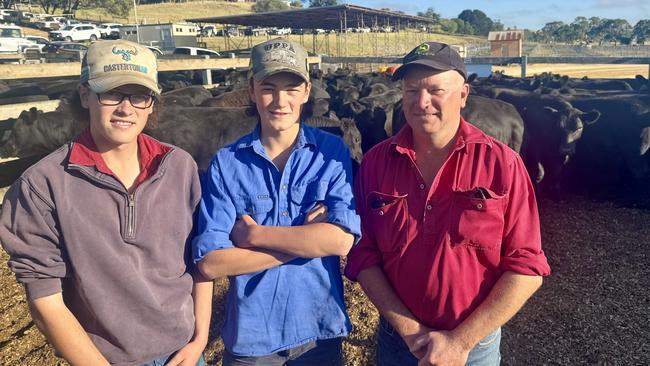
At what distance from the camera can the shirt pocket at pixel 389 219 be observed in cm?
228

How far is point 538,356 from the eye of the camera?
3.90 m

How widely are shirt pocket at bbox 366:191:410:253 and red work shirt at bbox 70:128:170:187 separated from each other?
977mm

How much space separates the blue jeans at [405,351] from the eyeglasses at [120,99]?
1497mm

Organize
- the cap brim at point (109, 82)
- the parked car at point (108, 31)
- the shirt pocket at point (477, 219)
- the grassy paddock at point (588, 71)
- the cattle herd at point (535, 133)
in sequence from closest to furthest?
the cap brim at point (109, 82) → the shirt pocket at point (477, 219) → the cattle herd at point (535, 133) → the grassy paddock at point (588, 71) → the parked car at point (108, 31)

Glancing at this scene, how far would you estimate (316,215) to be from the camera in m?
2.29

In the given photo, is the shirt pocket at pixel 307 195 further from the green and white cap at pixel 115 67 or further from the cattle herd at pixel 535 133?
the cattle herd at pixel 535 133

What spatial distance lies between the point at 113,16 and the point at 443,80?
8466 cm

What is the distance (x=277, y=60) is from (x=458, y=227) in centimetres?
108

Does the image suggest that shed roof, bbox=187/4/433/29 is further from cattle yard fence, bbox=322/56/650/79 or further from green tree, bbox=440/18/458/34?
green tree, bbox=440/18/458/34

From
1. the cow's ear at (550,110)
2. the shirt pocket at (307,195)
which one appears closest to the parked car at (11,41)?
the cow's ear at (550,110)

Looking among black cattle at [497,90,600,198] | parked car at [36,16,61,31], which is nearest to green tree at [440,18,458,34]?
parked car at [36,16,61,31]

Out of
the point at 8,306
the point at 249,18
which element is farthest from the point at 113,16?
the point at 8,306

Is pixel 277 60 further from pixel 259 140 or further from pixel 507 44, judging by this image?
pixel 507 44

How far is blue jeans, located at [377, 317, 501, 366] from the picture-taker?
2285 millimetres
